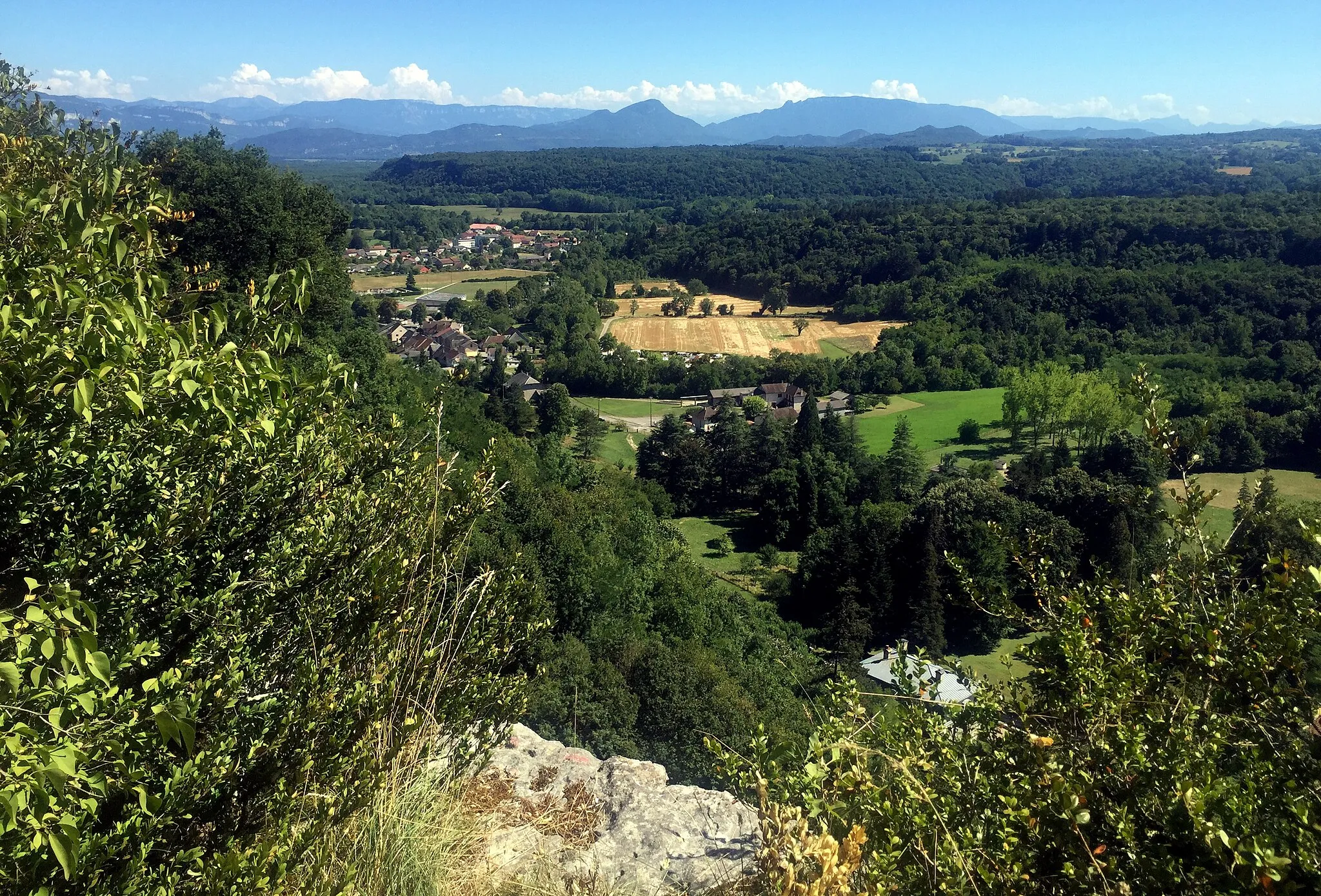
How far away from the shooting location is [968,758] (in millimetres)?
2840

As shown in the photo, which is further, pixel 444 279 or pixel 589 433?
pixel 444 279

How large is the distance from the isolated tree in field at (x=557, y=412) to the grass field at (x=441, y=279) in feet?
122

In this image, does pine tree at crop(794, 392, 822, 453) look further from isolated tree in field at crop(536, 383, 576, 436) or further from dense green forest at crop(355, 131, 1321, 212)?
dense green forest at crop(355, 131, 1321, 212)

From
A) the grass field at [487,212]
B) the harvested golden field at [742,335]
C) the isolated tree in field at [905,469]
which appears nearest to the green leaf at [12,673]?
the isolated tree in field at [905,469]

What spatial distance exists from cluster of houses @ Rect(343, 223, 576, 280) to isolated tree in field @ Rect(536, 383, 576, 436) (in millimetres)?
48533

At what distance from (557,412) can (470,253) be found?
2505 inches

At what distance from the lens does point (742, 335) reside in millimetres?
64250

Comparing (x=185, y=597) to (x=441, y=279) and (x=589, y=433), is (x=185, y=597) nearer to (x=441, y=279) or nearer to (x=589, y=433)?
(x=589, y=433)

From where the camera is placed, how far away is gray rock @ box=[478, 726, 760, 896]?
12.1ft

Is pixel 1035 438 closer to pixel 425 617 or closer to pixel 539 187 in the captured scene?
pixel 425 617

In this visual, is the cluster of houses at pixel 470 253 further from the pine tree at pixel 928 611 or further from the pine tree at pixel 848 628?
the pine tree at pixel 928 611

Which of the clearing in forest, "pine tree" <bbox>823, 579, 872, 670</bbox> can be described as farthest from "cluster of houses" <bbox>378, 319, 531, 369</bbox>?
"pine tree" <bbox>823, 579, 872, 670</bbox>

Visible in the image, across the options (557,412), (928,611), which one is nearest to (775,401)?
(557,412)

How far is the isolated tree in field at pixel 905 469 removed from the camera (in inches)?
1326
